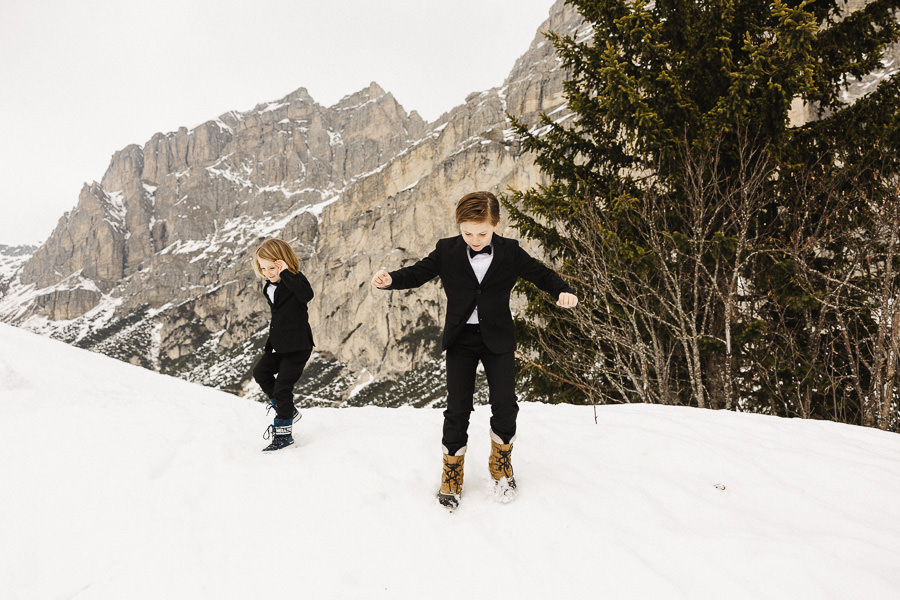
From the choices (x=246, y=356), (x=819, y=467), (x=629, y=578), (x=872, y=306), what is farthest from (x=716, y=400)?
(x=246, y=356)

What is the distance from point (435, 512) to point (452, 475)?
0.23m

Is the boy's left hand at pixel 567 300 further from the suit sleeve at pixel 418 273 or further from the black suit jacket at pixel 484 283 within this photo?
the suit sleeve at pixel 418 273

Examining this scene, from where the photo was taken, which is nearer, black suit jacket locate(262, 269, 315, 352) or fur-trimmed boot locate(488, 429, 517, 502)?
fur-trimmed boot locate(488, 429, 517, 502)

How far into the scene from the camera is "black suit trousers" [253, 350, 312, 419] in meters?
3.52

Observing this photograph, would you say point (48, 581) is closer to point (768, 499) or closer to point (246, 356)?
point (768, 499)

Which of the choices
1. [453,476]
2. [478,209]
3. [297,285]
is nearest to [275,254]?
[297,285]

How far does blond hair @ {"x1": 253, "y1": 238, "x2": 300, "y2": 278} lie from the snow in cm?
156

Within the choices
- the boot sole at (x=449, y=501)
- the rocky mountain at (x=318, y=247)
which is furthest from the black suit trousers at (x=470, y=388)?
the rocky mountain at (x=318, y=247)

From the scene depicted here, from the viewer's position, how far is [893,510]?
2.21m

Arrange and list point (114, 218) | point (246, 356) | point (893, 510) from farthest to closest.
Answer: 1. point (114, 218)
2. point (246, 356)
3. point (893, 510)

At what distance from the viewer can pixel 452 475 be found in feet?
8.14

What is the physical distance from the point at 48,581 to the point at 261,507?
92 centimetres

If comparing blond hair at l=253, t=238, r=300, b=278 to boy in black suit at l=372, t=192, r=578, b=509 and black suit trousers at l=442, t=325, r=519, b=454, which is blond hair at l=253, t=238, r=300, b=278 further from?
black suit trousers at l=442, t=325, r=519, b=454

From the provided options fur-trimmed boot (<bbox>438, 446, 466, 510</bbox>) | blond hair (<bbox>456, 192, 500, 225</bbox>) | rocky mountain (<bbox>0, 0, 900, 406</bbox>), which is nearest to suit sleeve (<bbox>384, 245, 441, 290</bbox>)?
blond hair (<bbox>456, 192, 500, 225</bbox>)
